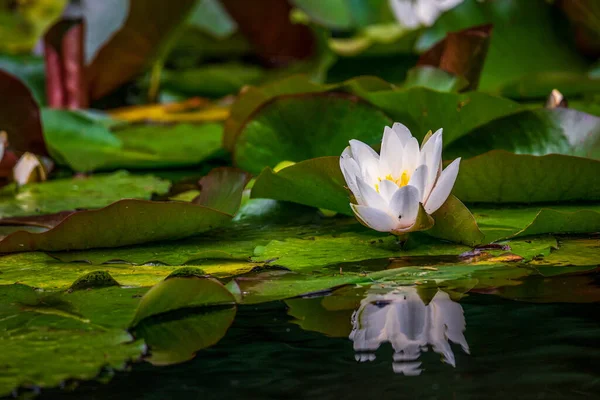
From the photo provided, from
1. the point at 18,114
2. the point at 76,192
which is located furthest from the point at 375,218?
the point at 18,114

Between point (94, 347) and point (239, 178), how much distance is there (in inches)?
19.6

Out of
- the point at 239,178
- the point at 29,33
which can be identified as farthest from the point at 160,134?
the point at 239,178

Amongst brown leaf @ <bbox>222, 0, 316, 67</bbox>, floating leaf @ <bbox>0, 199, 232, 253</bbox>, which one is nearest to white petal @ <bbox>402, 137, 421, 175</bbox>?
floating leaf @ <bbox>0, 199, 232, 253</bbox>

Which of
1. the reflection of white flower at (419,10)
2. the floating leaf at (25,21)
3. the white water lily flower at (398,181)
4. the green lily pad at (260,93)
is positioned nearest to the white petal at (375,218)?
the white water lily flower at (398,181)

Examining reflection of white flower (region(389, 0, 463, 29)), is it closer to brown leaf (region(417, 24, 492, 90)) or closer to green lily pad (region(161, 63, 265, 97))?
green lily pad (region(161, 63, 265, 97))

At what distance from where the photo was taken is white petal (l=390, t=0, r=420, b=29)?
2.84 m

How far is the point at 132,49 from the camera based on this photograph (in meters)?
2.61

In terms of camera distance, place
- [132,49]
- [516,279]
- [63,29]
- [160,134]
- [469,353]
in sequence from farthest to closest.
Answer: [132,49] < [63,29] < [160,134] < [516,279] < [469,353]

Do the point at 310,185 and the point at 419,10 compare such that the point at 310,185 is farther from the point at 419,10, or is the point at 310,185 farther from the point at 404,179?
the point at 419,10

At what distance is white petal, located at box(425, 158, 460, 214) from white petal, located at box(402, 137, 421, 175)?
0.16ft

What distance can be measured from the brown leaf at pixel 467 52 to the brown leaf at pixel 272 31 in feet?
5.76

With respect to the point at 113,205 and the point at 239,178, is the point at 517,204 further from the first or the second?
the point at 113,205

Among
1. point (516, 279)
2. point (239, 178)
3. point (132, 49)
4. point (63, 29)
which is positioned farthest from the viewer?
point (132, 49)

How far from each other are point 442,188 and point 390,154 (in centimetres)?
9
